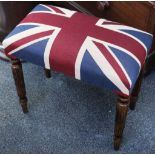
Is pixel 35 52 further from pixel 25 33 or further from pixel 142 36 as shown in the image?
pixel 142 36

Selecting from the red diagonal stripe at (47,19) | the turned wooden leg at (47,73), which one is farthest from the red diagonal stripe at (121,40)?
the turned wooden leg at (47,73)

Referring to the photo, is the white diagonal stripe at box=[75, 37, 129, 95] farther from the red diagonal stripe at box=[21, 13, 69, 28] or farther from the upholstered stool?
the red diagonal stripe at box=[21, 13, 69, 28]

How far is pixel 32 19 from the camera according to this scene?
1075 millimetres

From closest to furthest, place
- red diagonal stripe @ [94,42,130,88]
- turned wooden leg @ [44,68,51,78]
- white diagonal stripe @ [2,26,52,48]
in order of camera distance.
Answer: red diagonal stripe @ [94,42,130,88]
white diagonal stripe @ [2,26,52,48]
turned wooden leg @ [44,68,51,78]

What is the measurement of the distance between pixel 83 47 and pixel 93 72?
3.4 inches

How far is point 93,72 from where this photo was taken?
95 centimetres

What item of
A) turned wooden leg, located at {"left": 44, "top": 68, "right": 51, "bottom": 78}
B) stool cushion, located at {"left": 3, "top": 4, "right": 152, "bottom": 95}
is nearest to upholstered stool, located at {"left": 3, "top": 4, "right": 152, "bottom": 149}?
stool cushion, located at {"left": 3, "top": 4, "right": 152, "bottom": 95}

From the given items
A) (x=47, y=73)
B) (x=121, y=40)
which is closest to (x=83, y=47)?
(x=121, y=40)

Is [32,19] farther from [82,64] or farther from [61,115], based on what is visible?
[61,115]

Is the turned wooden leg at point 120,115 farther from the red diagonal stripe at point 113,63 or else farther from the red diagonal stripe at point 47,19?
the red diagonal stripe at point 47,19

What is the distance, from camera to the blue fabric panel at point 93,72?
0.94 meters

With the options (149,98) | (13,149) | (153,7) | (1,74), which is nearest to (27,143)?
(13,149)

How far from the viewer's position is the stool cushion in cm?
94

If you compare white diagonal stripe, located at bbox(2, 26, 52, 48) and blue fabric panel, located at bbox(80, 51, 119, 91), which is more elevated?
white diagonal stripe, located at bbox(2, 26, 52, 48)
